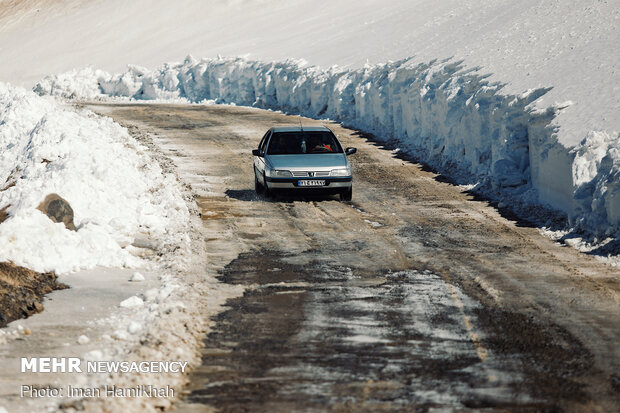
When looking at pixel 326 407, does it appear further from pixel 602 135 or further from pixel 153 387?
pixel 602 135

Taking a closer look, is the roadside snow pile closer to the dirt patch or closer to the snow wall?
the dirt patch

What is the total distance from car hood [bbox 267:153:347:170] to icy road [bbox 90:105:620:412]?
2.56 ft

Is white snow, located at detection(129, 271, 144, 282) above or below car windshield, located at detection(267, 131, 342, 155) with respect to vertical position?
below

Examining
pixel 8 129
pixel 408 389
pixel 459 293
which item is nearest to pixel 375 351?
pixel 408 389

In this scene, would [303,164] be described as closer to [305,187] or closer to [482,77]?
[305,187]

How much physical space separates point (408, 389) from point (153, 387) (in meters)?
2.07

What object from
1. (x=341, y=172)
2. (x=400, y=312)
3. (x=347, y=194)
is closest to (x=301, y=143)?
(x=341, y=172)

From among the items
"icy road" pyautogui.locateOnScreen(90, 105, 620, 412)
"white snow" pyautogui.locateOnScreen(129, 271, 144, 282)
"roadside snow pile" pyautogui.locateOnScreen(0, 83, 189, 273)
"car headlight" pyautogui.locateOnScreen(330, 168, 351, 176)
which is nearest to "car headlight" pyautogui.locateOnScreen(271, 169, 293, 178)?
"icy road" pyautogui.locateOnScreen(90, 105, 620, 412)

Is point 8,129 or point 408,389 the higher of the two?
point 8,129

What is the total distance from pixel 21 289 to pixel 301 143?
9.22 metres

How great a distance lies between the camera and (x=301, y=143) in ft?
58.2

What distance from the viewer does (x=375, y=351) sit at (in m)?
7.58

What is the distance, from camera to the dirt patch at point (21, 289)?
8.88 m

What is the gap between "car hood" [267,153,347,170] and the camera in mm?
16672
